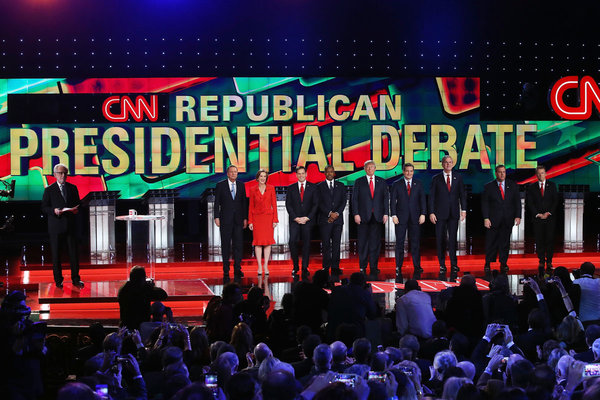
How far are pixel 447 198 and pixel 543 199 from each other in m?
1.43

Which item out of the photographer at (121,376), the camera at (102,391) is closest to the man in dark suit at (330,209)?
the photographer at (121,376)

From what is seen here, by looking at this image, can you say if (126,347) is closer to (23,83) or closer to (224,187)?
(224,187)

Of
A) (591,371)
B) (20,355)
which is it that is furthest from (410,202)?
(20,355)

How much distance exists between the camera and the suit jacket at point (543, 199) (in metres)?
11.5

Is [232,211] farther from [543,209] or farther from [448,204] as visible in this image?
[543,209]

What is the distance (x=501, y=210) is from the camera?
37.2 feet

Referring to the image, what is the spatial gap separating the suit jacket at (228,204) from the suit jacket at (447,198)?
8.39 ft

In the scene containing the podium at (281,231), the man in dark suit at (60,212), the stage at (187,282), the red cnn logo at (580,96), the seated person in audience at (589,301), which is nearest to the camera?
the seated person in audience at (589,301)

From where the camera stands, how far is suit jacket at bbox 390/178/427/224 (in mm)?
11164

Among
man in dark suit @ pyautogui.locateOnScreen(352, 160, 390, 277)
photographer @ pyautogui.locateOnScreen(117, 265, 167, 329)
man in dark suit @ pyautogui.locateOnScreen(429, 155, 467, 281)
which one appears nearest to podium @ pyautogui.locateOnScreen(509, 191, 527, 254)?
man in dark suit @ pyautogui.locateOnScreen(429, 155, 467, 281)

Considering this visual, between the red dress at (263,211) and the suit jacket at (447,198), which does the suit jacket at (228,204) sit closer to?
the red dress at (263,211)

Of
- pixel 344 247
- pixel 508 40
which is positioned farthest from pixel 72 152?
pixel 508 40

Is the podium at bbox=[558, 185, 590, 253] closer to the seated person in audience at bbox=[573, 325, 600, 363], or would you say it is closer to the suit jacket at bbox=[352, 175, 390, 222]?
the suit jacket at bbox=[352, 175, 390, 222]

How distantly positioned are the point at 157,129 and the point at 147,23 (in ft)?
6.55
